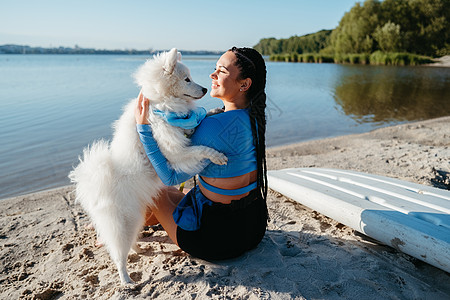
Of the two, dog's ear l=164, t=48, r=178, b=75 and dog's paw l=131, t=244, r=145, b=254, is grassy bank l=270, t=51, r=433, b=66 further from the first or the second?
dog's paw l=131, t=244, r=145, b=254

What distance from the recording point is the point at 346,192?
3494 millimetres

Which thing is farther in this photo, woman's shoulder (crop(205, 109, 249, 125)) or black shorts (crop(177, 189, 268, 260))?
black shorts (crop(177, 189, 268, 260))

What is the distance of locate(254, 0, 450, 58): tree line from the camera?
40906 millimetres

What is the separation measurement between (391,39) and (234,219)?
4631 cm

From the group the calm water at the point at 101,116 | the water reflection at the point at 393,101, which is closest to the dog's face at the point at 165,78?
the calm water at the point at 101,116

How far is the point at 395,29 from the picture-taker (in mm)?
40188

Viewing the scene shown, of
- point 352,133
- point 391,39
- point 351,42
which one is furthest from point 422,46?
point 352,133

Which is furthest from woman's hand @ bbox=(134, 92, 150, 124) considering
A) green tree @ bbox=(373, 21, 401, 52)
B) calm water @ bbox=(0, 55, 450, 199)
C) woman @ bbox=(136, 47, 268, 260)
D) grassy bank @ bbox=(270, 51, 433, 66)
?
green tree @ bbox=(373, 21, 401, 52)

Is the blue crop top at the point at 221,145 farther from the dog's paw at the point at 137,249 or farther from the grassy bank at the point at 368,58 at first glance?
the grassy bank at the point at 368,58

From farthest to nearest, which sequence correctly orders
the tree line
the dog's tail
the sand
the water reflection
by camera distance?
the tree line
the water reflection
the dog's tail
the sand

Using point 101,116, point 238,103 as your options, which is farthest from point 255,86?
point 101,116

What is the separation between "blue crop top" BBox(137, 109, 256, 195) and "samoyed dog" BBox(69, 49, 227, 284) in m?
0.06

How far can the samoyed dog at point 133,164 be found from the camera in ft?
7.55

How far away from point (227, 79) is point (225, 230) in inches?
44.6
